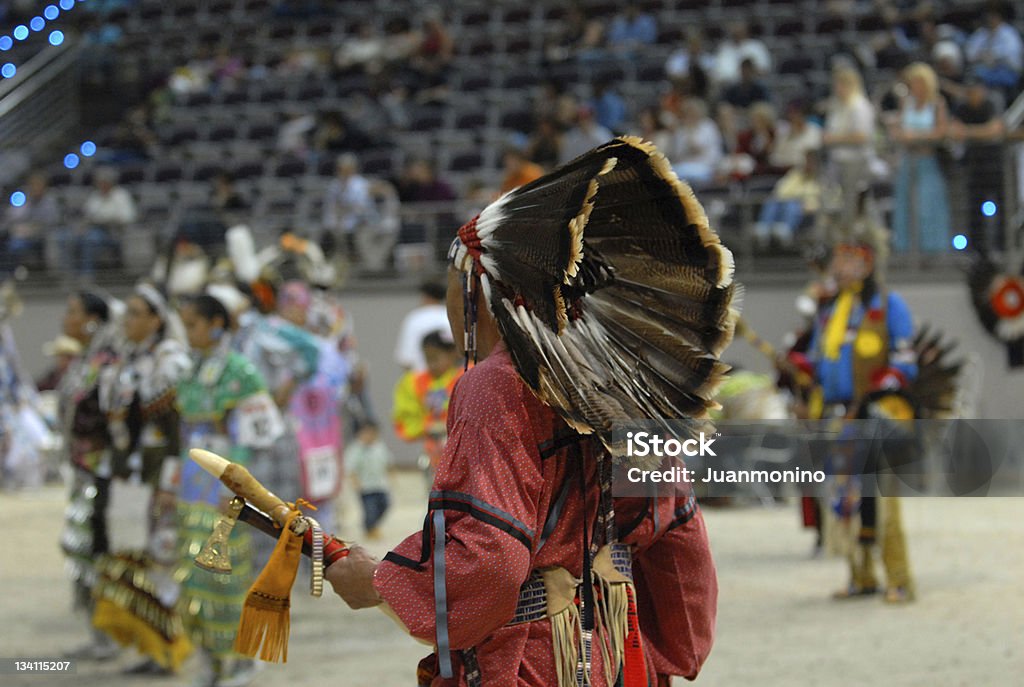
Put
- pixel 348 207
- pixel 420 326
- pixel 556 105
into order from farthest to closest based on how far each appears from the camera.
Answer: pixel 556 105
pixel 348 207
pixel 420 326

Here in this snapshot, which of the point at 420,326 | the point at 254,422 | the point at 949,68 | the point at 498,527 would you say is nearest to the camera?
the point at 498,527

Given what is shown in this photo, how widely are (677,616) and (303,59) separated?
14.8 metres

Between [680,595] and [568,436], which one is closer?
[568,436]

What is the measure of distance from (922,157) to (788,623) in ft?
18.1

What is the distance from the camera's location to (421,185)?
13250 millimetres

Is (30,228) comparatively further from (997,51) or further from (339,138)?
(997,51)

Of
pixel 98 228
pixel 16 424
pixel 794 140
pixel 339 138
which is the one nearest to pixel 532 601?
pixel 794 140

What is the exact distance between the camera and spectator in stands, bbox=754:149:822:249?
11352mm

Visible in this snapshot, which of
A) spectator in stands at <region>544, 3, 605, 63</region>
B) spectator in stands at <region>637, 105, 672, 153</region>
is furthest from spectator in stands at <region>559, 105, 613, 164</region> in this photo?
spectator in stands at <region>544, 3, 605, 63</region>

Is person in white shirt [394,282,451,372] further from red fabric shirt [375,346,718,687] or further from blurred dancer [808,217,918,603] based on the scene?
red fabric shirt [375,346,718,687]

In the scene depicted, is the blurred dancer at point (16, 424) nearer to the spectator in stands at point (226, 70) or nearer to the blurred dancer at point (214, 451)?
the spectator in stands at point (226, 70)

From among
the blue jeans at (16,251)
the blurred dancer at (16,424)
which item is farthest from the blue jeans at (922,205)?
the blue jeans at (16,251)

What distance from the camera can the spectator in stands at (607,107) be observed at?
1352 centimetres

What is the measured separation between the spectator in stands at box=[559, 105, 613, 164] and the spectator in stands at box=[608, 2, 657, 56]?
1.95 metres
